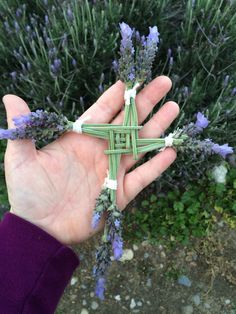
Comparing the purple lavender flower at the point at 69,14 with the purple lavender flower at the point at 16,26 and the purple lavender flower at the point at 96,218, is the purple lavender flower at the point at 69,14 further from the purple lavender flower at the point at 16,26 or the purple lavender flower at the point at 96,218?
the purple lavender flower at the point at 96,218

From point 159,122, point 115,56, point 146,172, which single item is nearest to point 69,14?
point 115,56

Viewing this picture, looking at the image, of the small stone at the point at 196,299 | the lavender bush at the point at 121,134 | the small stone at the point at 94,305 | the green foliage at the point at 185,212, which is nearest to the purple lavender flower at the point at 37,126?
the lavender bush at the point at 121,134

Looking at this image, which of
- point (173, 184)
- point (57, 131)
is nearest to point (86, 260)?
point (173, 184)

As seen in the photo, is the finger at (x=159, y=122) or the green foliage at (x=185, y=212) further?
the green foliage at (x=185, y=212)

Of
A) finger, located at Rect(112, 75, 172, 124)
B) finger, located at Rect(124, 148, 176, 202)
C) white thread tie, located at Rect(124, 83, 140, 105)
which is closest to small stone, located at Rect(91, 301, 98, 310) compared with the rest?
finger, located at Rect(124, 148, 176, 202)

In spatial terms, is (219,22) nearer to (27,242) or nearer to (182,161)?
(182,161)
